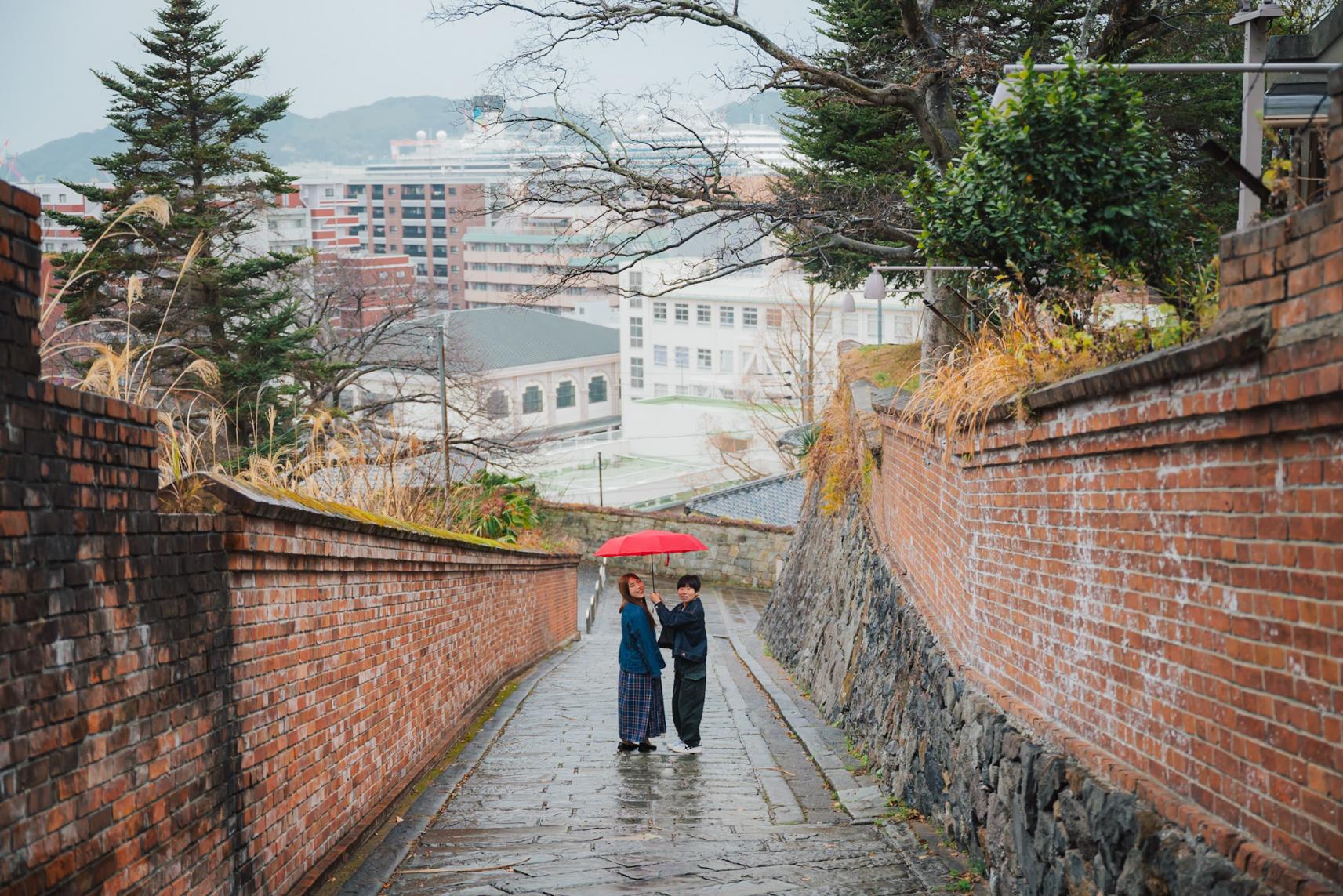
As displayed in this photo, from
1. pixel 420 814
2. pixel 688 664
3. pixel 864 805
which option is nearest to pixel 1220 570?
pixel 864 805

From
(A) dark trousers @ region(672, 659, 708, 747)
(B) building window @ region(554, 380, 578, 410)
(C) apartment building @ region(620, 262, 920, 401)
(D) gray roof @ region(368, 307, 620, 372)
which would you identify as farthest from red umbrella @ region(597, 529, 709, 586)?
(B) building window @ region(554, 380, 578, 410)

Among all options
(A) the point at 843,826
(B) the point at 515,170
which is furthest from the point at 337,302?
(A) the point at 843,826

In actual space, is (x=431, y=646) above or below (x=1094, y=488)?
below

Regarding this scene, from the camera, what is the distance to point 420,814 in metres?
8.63

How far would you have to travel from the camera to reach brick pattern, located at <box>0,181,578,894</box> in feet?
12.6

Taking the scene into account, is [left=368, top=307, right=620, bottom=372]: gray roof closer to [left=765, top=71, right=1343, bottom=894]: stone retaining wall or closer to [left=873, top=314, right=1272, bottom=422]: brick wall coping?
[left=765, top=71, right=1343, bottom=894]: stone retaining wall

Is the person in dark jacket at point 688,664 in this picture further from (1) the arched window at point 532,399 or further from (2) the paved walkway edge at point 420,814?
(1) the arched window at point 532,399

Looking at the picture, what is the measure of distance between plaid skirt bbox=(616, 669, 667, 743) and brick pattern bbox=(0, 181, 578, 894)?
3.00 meters

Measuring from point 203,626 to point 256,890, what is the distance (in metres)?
1.38

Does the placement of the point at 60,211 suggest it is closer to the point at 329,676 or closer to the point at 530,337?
the point at 329,676

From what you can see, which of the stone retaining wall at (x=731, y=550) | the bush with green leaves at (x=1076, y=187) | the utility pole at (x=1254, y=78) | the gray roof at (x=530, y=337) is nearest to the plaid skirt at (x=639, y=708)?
the bush with green leaves at (x=1076, y=187)

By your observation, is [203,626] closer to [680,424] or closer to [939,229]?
[939,229]

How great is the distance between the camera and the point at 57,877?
394cm

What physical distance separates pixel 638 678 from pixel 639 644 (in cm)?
29
